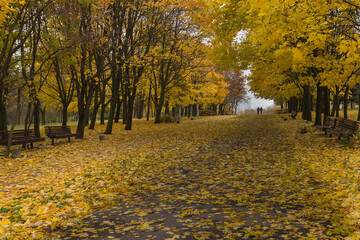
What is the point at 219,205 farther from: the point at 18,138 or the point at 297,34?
the point at 18,138

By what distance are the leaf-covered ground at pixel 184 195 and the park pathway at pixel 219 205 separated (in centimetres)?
2

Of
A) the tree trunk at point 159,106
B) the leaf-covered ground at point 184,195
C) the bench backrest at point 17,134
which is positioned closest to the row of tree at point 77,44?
the bench backrest at point 17,134

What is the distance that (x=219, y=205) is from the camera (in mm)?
5332

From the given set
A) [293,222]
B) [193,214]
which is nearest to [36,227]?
[193,214]

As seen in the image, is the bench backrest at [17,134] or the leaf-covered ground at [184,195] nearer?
the leaf-covered ground at [184,195]

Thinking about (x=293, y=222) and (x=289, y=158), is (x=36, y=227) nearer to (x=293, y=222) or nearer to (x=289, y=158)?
(x=293, y=222)

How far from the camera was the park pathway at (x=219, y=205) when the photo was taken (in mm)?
4152

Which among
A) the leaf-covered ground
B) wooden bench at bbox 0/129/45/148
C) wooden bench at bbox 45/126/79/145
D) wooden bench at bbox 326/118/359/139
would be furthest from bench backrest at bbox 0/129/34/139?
wooden bench at bbox 326/118/359/139

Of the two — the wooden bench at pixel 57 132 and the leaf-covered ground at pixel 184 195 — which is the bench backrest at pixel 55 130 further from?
the leaf-covered ground at pixel 184 195

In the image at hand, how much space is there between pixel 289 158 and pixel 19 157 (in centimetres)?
1017

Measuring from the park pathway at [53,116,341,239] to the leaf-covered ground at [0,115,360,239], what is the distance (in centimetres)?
2

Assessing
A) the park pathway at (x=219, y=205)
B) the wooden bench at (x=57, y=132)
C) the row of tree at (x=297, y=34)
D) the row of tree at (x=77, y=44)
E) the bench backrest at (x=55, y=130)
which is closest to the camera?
the park pathway at (x=219, y=205)

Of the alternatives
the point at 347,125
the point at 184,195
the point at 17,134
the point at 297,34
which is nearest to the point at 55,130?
the point at 17,134

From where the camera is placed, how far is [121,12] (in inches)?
656
